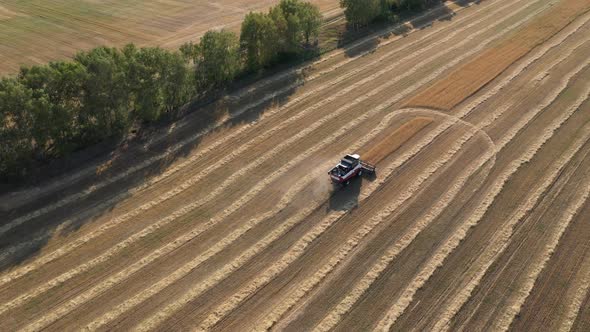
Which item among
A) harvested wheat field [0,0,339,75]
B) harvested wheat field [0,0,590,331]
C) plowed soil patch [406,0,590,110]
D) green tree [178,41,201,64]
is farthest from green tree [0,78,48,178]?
plowed soil patch [406,0,590,110]

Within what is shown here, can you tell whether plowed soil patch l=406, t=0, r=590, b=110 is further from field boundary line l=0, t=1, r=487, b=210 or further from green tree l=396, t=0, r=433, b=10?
green tree l=396, t=0, r=433, b=10

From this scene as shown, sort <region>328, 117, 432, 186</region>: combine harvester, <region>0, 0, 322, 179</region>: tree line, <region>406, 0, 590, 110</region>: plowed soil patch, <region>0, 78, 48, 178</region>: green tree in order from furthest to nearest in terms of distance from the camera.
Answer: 1. <region>406, 0, 590, 110</region>: plowed soil patch
2. <region>328, 117, 432, 186</region>: combine harvester
3. <region>0, 0, 322, 179</region>: tree line
4. <region>0, 78, 48, 178</region>: green tree

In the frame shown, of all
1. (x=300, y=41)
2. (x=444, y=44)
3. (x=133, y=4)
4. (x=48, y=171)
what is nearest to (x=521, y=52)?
(x=444, y=44)

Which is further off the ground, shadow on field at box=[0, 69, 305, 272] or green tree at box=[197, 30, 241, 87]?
green tree at box=[197, 30, 241, 87]

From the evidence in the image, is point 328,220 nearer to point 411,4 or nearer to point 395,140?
point 395,140

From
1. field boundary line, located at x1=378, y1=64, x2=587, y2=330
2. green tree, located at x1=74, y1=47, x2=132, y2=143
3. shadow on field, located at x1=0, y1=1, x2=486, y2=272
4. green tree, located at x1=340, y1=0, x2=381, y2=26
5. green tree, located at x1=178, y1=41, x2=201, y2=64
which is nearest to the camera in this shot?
field boundary line, located at x1=378, y1=64, x2=587, y2=330

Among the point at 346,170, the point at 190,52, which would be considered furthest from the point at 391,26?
the point at 346,170

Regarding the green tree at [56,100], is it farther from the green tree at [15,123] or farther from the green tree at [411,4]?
the green tree at [411,4]
